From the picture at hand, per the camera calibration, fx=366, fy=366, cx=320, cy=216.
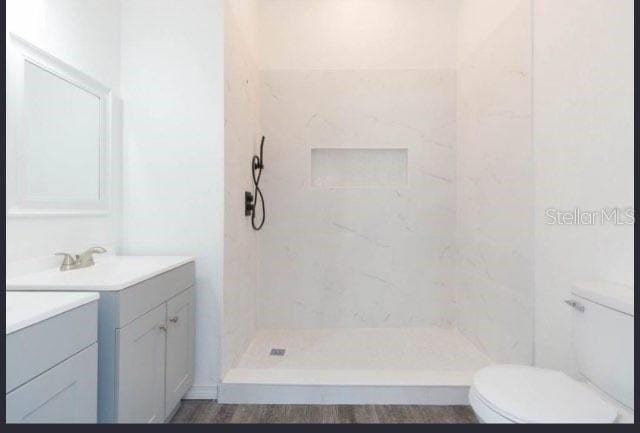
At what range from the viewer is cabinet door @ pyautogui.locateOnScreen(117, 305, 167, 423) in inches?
43.9

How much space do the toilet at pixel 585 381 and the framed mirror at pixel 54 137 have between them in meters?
1.64

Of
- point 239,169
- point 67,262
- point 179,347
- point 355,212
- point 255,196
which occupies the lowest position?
point 179,347

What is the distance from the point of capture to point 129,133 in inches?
68.6

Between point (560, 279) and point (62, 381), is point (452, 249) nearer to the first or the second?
point (560, 279)

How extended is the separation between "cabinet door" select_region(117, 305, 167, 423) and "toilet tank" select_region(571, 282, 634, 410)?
146 cm

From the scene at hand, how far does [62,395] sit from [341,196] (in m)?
2.10

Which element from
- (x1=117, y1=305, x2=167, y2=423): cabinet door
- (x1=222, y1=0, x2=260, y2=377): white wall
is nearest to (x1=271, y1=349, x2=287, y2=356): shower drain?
(x1=222, y1=0, x2=260, y2=377): white wall

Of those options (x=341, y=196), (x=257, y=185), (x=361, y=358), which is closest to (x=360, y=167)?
(x=341, y=196)

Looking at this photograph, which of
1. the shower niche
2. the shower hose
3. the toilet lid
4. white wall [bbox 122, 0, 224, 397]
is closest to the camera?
the toilet lid

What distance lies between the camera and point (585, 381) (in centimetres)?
124

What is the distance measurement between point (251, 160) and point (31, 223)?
1309mm

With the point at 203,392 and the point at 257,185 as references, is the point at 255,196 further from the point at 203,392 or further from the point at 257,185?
the point at 203,392

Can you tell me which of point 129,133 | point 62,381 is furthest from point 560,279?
point 129,133

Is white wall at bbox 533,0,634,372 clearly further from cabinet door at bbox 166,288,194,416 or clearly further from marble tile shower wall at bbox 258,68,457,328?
cabinet door at bbox 166,288,194,416
